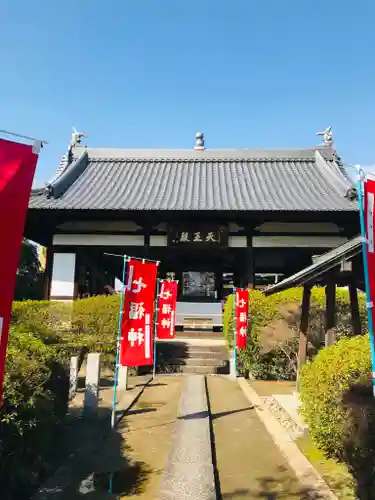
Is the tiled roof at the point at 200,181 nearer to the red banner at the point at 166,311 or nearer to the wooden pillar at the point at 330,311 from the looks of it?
the red banner at the point at 166,311

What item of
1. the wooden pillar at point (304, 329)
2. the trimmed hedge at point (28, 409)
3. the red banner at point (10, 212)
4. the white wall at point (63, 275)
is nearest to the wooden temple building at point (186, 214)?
the white wall at point (63, 275)

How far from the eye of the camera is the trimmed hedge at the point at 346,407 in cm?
A: 348

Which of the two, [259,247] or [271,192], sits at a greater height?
[271,192]

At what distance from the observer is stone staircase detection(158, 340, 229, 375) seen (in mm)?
11766

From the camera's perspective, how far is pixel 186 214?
13.3m

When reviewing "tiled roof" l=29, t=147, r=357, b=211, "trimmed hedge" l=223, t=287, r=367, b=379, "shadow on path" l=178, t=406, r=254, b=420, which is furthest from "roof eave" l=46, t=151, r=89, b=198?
"shadow on path" l=178, t=406, r=254, b=420

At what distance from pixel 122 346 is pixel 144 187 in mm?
10403

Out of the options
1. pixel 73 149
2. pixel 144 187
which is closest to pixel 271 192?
pixel 144 187

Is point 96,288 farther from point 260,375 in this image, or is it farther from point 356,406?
point 356,406

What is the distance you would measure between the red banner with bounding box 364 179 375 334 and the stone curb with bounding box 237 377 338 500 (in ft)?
6.10

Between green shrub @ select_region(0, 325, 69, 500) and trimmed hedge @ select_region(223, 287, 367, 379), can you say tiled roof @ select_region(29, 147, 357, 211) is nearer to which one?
trimmed hedge @ select_region(223, 287, 367, 379)

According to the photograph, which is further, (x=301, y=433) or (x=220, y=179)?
(x=220, y=179)

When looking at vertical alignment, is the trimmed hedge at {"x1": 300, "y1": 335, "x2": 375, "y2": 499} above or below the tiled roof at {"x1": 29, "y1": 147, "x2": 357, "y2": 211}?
below

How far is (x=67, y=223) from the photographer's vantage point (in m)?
14.3
